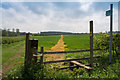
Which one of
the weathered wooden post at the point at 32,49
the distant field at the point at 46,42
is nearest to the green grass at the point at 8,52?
the distant field at the point at 46,42

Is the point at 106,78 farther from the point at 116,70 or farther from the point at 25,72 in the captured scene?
the point at 25,72

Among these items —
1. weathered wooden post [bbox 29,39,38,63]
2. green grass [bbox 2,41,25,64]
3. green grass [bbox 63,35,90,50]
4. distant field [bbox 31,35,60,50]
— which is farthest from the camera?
distant field [bbox 31,35,60,50]

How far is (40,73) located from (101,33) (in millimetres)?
4507

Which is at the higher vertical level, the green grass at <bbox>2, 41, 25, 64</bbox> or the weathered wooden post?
the weathered wooden post

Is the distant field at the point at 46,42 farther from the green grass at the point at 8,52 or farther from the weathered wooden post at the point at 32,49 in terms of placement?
the weathered wooden post at the point at 32,49

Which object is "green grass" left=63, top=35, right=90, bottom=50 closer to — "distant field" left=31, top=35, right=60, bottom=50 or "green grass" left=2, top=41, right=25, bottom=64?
"distant field" left=31, top=35, right=60, bottom=50

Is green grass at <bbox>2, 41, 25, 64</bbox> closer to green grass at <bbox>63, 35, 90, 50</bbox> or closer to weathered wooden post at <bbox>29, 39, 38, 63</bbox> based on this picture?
weathered wooden post at <bbox>29, 39, 38, 63</bbox>

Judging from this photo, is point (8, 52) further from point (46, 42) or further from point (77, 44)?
point (46, 42)

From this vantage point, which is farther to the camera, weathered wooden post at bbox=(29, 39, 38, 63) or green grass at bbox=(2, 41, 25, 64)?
green grass at bbox=(2, 41, 25, 64)

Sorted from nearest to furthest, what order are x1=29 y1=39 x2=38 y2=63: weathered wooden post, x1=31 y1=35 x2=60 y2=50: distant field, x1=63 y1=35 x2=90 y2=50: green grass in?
x1=29 y1=39 x2=38 y2=63: weathered wooden post
x1=63 y1=35 x2=90 y2=50: green grass
x1=31 y1=35 x2=60 y2=50: distant field

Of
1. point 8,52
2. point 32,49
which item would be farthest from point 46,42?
point 32,49

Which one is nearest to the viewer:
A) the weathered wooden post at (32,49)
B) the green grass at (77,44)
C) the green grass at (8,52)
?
the weathered wooden post at (32,49)

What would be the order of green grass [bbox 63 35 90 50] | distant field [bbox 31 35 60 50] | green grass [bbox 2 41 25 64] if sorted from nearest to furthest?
1. green grass [bbox 2 41 25 64]
2. green grass [bbox 63 35 90 50]
3. distant field [bbox 31 35 60 50]

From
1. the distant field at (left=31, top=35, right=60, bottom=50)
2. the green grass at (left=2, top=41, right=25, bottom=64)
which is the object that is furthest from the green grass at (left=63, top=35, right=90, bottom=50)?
the green grass at (left=2, top=41, right=25, bottom=64)
